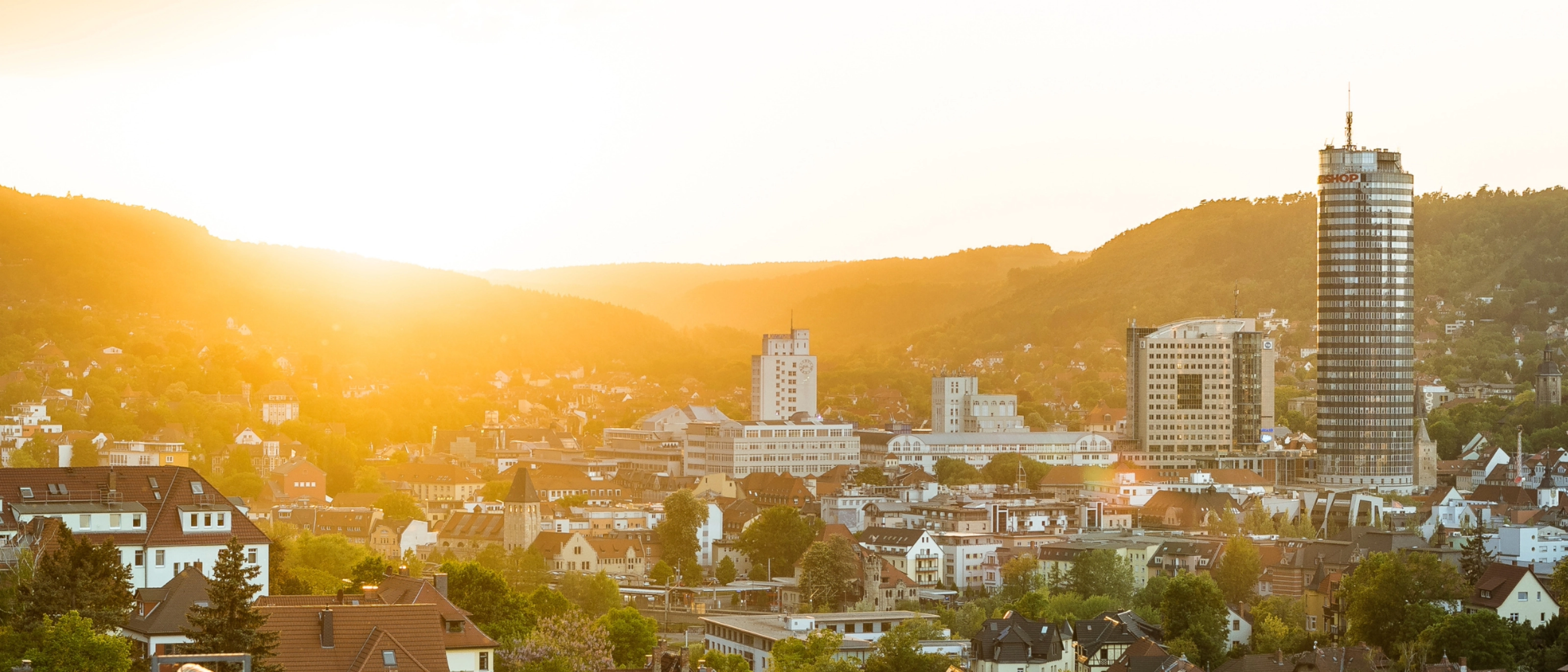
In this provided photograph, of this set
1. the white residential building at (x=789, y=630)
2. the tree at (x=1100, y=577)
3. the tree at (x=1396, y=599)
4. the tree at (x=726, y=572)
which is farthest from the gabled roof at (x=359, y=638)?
the tree at (x=726, y=572)

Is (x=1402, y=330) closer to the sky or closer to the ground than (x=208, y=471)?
closer to the sky

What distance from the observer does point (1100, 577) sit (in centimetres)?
8550

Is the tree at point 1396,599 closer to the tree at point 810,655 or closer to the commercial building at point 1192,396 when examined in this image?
the tree at point 810,655

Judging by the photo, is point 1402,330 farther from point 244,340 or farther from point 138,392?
point 244,340

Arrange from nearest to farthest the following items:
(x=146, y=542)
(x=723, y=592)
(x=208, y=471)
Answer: (x=146, y=542)
(x=723, y=592)
(x=208, y=471)

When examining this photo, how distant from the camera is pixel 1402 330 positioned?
12644 cm

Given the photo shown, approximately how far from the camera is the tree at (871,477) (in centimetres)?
12556

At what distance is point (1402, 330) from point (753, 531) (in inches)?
1865

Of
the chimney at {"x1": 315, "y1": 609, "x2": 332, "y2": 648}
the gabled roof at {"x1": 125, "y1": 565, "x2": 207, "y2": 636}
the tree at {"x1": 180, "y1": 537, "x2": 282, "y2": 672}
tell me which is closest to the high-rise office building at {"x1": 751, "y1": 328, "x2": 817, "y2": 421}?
the gabled roof at {"x1": 125, "y1": 565, "x2": 207, "y2": 636}

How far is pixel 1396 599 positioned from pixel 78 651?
4496 centimetres

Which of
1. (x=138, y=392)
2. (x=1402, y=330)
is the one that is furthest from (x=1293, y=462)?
(x=138, y=392)

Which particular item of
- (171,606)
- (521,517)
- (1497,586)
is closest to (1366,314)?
(521,517)

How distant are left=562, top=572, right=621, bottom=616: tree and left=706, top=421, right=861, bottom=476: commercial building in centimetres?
5238

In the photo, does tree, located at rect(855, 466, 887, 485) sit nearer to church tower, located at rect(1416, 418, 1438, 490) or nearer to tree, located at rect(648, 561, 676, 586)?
tree, located at rect(648, 561, 676, 586)
